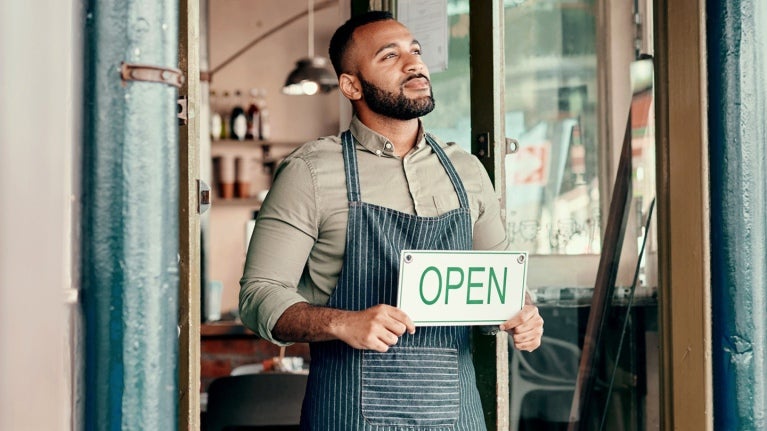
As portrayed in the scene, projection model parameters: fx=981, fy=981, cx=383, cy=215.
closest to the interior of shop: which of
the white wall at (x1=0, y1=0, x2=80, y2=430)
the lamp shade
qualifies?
the white wall at (x1=0, y1=0, x2=80, y2=430)

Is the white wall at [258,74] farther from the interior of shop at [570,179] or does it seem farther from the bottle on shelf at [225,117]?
the interior of shop at [570,179]

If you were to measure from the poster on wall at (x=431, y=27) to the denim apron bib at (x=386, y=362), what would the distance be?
862 millimetres

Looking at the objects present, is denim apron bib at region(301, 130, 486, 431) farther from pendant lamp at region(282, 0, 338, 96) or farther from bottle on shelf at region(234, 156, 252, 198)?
bottle on shelf at region(234, 156, 252, 198)

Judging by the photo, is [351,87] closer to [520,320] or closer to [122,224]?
[520,320]

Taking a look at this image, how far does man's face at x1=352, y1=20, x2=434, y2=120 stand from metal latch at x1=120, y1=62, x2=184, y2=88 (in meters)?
0.86

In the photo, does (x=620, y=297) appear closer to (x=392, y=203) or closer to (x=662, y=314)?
(x=662, y=314)

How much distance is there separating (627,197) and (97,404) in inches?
85.8

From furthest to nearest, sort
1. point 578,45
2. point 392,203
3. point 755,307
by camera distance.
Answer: point 578,45 → point 755,307 → point 392,203

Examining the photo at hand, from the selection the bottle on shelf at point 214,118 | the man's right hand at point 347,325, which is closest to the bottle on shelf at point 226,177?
the bottle on shelf at point 214,118

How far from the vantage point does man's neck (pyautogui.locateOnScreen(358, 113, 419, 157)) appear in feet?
7.07

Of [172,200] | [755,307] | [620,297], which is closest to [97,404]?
[172,200]

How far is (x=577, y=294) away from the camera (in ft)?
10.4

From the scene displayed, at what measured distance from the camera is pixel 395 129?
216cm

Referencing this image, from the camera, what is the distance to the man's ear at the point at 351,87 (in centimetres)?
220
